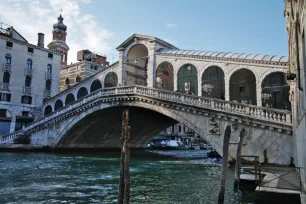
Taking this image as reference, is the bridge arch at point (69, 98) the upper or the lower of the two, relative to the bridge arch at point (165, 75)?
lower

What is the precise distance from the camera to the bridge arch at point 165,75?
2302cm

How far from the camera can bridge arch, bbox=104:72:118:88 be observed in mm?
26562

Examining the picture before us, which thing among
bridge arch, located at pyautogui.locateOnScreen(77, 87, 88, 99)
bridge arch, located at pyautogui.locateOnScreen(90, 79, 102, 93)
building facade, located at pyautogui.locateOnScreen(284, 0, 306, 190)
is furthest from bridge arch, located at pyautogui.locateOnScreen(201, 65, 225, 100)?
bridge arch, located at pyautogui.locateOnScreen(77, 87, 88, 99)

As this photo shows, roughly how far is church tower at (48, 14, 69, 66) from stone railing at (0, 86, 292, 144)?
3357 cm

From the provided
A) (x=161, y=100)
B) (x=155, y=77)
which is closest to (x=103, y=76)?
(x=155, y=77)

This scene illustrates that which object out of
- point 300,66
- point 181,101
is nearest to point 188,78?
point 181,101

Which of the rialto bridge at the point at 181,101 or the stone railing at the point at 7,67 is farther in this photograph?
the stone railing at the point at 7,67

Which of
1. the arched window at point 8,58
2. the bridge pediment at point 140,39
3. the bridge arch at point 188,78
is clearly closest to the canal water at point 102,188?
the bridge arch at point 188,78

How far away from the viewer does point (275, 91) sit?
56.3ft

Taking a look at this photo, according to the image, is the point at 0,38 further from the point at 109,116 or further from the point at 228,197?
the point at 228,197

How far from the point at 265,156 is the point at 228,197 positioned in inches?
248

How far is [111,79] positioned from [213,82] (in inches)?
416

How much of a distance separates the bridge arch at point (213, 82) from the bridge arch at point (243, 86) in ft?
2.29

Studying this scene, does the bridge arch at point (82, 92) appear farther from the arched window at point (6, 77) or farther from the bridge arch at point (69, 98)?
the arched window at point (6, 77)
